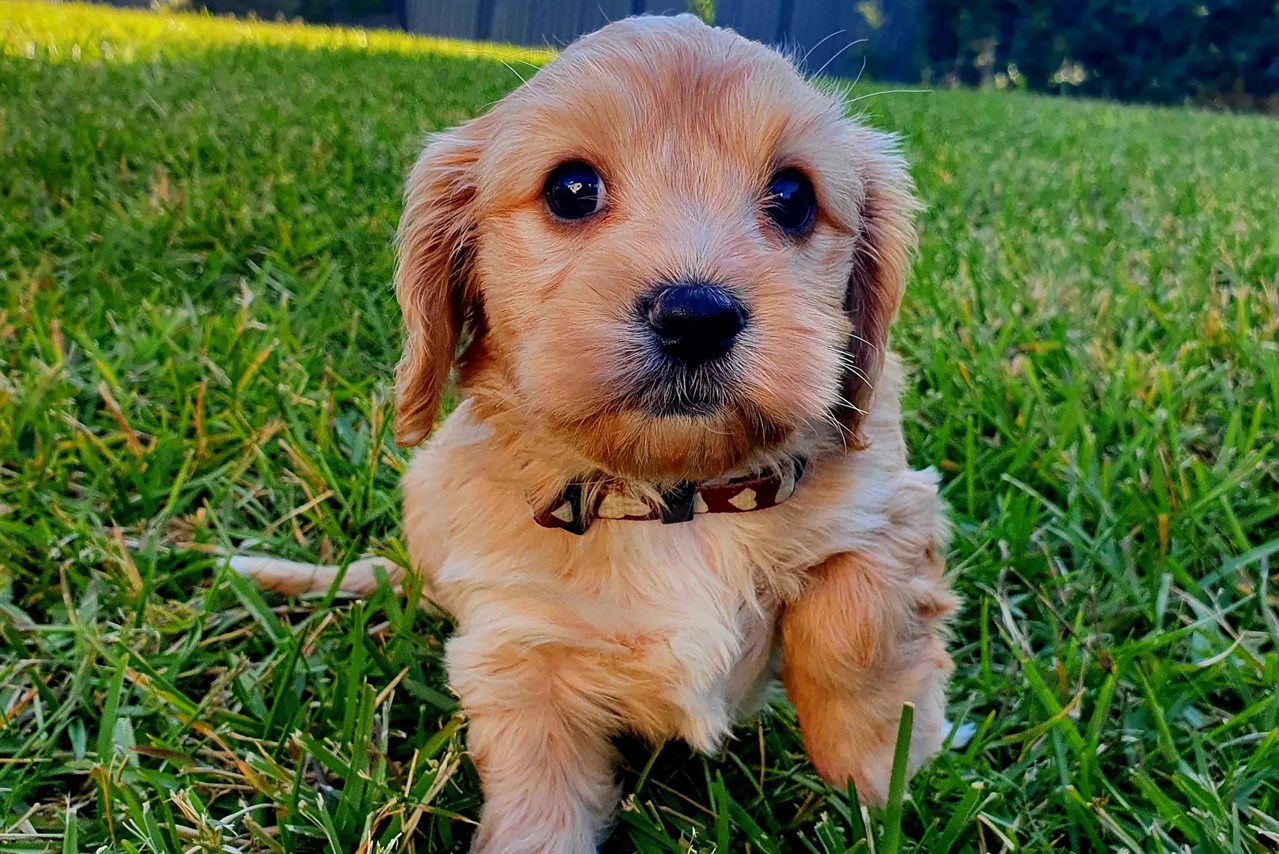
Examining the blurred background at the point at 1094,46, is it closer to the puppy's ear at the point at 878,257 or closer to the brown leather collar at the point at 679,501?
the puppy's ear at the point at 878,257

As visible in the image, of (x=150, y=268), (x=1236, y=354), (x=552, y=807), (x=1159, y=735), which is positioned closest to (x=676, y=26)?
(x=552, y=807)

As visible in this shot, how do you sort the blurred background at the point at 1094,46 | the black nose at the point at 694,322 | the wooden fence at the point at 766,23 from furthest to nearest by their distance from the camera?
the blurred background at the point at 1094,46 → the wooden fence at the point at 766,23 → the black nose at the point at 694,322

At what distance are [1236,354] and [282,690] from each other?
2605mm

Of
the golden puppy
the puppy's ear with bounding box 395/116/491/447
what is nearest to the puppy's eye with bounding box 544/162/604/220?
the golden puppy

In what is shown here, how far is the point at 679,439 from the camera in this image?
134 centimetres

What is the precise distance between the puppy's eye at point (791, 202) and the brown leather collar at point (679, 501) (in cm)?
38

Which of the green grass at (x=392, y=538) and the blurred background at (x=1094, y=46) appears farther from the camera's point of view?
the blurred background at (x=1094, y=46)

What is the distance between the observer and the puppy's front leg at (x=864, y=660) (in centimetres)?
151

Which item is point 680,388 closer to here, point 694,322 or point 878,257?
point 694,322

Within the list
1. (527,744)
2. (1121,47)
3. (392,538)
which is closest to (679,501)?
(527,744)

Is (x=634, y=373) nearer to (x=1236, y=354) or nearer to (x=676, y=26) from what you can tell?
(x=676, y=26)

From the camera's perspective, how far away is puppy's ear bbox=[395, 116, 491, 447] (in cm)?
167

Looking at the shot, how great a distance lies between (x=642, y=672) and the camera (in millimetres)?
1504

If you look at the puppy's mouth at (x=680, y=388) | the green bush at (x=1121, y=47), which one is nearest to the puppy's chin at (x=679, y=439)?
the puppy's mouth at (x=680, y=388)
